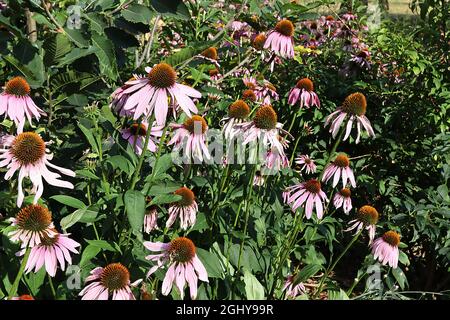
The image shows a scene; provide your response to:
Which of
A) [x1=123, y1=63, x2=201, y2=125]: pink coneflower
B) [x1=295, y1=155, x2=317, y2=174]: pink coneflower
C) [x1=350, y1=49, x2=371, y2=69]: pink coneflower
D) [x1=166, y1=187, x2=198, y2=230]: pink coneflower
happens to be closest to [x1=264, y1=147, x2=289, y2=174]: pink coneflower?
[x1=166, y1=187, x2=198, y2=230]: pink coneflower

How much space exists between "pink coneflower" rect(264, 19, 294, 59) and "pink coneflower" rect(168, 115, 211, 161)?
1.74 feet

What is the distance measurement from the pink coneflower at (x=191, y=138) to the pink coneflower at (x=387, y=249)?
2.30 ft

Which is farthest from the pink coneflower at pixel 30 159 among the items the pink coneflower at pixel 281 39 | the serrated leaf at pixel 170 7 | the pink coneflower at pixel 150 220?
the pink coneflower at pixel 281 39

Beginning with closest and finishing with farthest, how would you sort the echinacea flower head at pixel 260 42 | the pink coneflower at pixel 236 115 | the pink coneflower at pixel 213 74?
1. the pink coneflower at pixel 236 115
2. the echinacea flower head at pixel 260 42
3. the pink coneflower at pixel 213 74

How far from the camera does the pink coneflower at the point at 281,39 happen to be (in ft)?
6.15

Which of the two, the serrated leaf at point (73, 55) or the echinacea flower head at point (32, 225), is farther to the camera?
the serrated leaf at point (73, 55)

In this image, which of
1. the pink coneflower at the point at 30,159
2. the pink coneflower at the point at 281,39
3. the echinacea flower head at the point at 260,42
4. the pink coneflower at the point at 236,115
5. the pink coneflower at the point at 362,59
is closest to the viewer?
the pink coneflower at the point at 30,159

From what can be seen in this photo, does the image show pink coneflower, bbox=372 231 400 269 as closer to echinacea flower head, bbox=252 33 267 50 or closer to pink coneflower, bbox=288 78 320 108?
pink coneflower, bbox=288 78 320 108

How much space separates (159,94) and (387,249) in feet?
3.30

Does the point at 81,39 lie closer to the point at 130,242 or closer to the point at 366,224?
the point at 130,242

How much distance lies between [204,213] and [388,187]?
1206 millimetres

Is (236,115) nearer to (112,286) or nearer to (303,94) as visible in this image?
(303,94)

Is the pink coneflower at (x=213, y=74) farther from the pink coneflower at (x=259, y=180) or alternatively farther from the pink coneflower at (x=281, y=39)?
the pink coneflower at (x=259, y=180)
